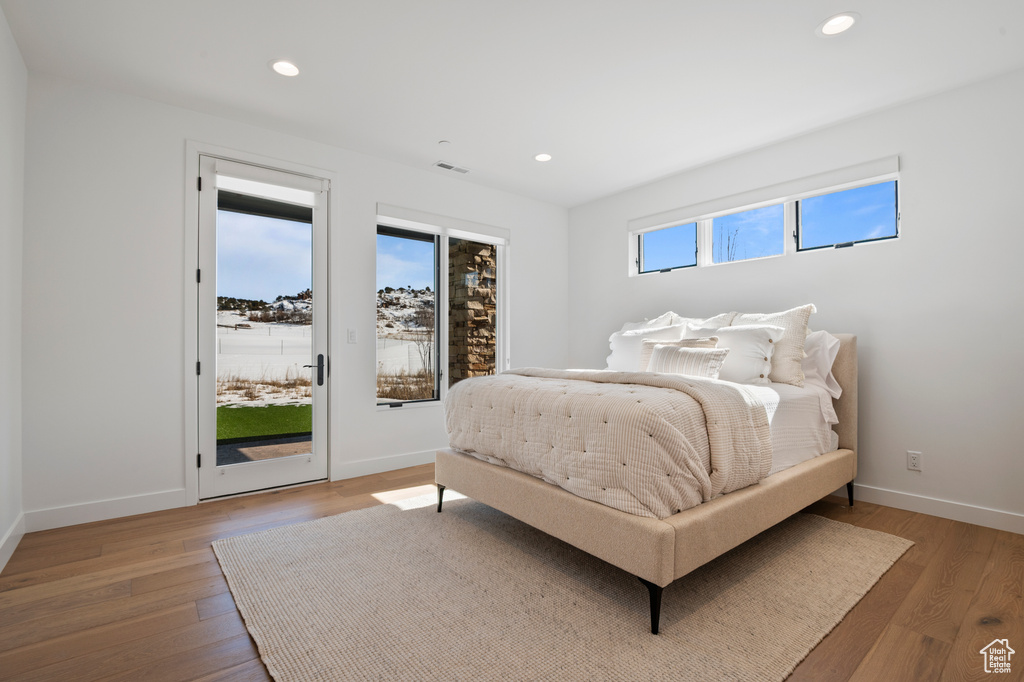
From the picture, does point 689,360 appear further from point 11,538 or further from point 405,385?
point 11,538

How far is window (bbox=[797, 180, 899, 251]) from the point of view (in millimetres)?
3113

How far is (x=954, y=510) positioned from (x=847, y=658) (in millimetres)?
1925

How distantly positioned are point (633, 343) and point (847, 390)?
1.37 meters

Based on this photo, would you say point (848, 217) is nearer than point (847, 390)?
No

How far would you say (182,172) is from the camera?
9.89ft

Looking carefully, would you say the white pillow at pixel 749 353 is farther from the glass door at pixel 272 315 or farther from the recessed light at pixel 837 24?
the glass door at pixel 272 315

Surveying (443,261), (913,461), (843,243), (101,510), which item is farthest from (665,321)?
(101,510)

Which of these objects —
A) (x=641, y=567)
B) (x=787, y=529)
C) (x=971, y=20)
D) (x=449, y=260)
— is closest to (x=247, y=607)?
(x=641, y=567)

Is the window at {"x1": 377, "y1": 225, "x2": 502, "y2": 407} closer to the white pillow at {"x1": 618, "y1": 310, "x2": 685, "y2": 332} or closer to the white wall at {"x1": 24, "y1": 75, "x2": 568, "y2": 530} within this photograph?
the white wall at {"x1": 24, "y1": 75, "x2": 568, "y2": 530}

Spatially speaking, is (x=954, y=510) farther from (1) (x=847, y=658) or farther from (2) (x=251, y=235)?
(2) (x=251, y=235)

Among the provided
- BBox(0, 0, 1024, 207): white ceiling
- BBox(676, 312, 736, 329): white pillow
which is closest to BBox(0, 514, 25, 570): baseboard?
BBox(0, 0, 1024, 207): white ceiling

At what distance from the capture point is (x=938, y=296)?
2.84m

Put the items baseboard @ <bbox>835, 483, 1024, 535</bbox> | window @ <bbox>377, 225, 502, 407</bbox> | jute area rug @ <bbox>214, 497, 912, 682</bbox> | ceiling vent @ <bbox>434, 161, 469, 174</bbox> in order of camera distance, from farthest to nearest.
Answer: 1. window @ <bbox>377, 225, 502, 407</bbox>
2. ceiling vent @ <bbox>434, 161, 469, 174</bbox>
3. baseboard @ <bbox>835, 483, 1024, 535</bbox>
4. jute area rug @ <bbox>214, 497, 912, 682</bbox>

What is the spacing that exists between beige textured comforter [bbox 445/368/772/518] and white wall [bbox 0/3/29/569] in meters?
2.30
